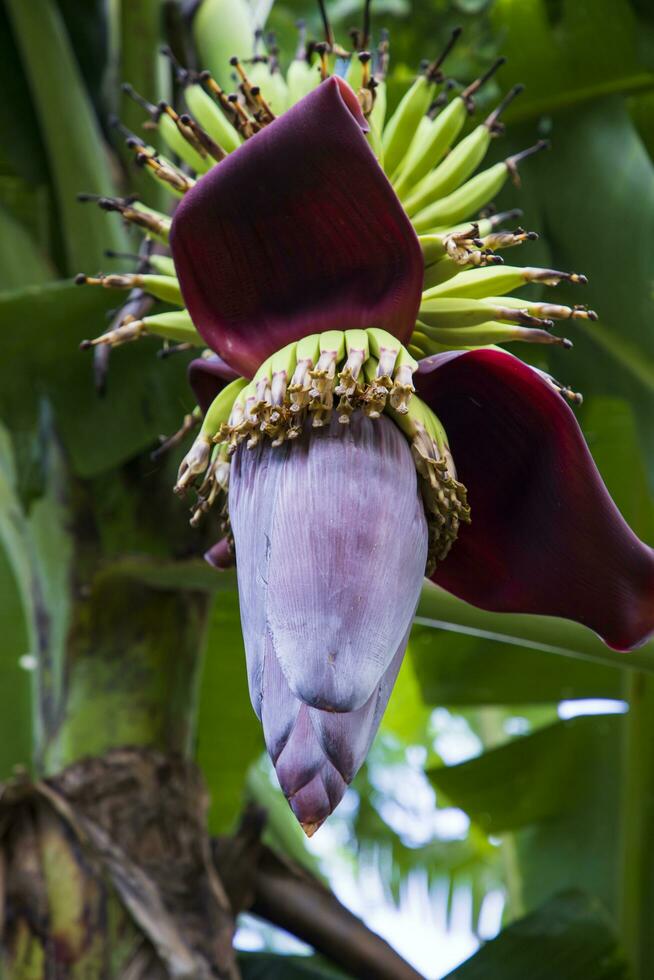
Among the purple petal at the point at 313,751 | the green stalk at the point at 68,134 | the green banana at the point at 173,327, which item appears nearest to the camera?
the purple petal at the point at 313,751

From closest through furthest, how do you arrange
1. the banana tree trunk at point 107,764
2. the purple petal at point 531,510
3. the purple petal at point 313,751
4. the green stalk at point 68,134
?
the purple petal at point 313,751
the purple petal at point 531,510
the banana tree trunk at point 107,764
the green stalk at point 68,134

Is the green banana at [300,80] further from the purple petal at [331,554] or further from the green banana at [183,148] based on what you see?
the purple petal at [331,554]

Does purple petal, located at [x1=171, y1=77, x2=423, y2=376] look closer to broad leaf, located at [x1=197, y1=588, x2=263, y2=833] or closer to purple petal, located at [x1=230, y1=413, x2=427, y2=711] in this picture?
purple petal, located at [x1=230, y1=413, x2=427, y2=711]

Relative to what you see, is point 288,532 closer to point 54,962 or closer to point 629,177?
point 54,962

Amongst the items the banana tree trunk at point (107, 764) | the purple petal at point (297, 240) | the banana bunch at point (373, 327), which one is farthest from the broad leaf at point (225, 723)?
the purple petal at point (297, 240)

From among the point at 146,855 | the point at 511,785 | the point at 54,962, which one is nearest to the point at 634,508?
the point at 511,785

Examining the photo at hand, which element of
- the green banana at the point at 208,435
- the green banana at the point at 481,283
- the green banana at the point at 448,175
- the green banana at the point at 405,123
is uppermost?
the green banana at the point at 405,123

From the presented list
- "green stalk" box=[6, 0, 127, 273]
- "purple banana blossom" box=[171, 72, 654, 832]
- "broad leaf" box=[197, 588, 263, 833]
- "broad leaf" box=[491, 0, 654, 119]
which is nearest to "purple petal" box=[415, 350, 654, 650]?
"purple banana blossom" box=[171, 72, 654, 832]
